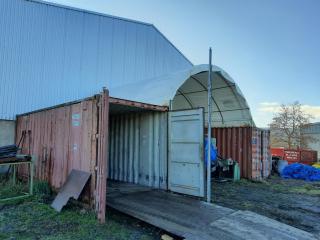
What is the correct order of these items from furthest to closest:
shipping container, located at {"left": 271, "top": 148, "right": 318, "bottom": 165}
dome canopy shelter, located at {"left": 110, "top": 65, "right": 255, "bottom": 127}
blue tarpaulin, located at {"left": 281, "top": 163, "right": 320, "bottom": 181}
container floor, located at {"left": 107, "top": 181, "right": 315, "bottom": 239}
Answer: shipping container, located at {"left": 271, "top": 148, "right": 318, "bottom": 165}, blue tarpaulin, located at {"left": 281, "top": 163, "right": 320, "bottom": 181}, dome canopy shelter, located at {"left": 110, "top": 65, "right": 255, "bottom": 127}, container floor, located at {"left": 107, "top": 181, "right": 315, "bottom": 239}

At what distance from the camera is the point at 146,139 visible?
8.59m

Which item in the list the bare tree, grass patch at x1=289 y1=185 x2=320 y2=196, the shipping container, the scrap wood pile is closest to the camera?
the scrap wood pile

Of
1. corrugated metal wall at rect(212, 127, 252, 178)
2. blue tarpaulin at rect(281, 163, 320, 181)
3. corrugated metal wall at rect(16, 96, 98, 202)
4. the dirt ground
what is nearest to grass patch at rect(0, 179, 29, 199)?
corrugated metal wall at rect(16, 96, 98, 202)

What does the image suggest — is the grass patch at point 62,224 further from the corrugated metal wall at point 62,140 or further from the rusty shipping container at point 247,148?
the rusty shipping container at point 247,148

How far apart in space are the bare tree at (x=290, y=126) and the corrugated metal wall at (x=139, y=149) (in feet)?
85.6

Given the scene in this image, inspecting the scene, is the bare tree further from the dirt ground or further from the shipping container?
the dirt ground

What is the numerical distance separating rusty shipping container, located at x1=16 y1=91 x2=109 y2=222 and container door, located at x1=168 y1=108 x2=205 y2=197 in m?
2.59

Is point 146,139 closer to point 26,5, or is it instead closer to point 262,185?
point 262,185

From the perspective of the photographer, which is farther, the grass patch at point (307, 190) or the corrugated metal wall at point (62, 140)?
the grass patch at point (307, 190)

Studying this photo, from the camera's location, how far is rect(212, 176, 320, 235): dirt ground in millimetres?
6051

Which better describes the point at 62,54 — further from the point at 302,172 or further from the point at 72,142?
the point at 302,172

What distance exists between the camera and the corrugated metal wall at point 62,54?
A: 1050cm

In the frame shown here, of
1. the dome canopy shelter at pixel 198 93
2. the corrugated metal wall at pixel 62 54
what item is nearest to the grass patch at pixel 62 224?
the dome canopy shelter at pixel 198 93

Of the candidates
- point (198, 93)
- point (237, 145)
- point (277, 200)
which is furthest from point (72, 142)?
point (237, 145)
